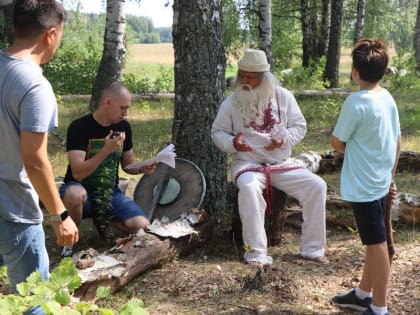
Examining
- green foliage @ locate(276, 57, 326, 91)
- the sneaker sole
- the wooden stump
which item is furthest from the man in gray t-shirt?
green foliage @ locate(276, 57, 326, 91)

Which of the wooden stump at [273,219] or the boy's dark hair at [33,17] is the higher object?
the boy's dark hair at [33,17]

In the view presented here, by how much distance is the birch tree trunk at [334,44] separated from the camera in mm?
16430

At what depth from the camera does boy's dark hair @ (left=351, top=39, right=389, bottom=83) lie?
11.0 ft

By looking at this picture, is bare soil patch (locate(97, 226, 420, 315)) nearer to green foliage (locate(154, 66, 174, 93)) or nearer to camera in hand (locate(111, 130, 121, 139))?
camera in hand (locate(111, 130, 121, 139))

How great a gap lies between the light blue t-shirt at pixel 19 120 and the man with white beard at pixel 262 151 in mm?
2260

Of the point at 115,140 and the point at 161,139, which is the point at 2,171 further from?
the point at 161,139

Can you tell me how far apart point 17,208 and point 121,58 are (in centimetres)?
870

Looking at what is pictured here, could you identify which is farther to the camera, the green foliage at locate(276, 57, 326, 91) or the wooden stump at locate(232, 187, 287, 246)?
the green foliage at locate(276, 57, 326, 91)

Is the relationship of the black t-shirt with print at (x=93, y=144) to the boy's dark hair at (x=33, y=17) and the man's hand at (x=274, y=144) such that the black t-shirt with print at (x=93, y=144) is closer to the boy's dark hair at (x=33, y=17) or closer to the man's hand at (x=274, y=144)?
the man's hand at (x=274, y=144)

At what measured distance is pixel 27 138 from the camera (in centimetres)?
235

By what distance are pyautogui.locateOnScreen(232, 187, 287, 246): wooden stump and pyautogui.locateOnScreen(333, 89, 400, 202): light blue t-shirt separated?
1.37 metres

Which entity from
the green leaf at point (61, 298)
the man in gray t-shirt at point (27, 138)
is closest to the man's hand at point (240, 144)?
the man in gray t-shirt at point (27, 138)

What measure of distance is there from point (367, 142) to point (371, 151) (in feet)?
0.20

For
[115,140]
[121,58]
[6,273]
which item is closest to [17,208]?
[6,273]
